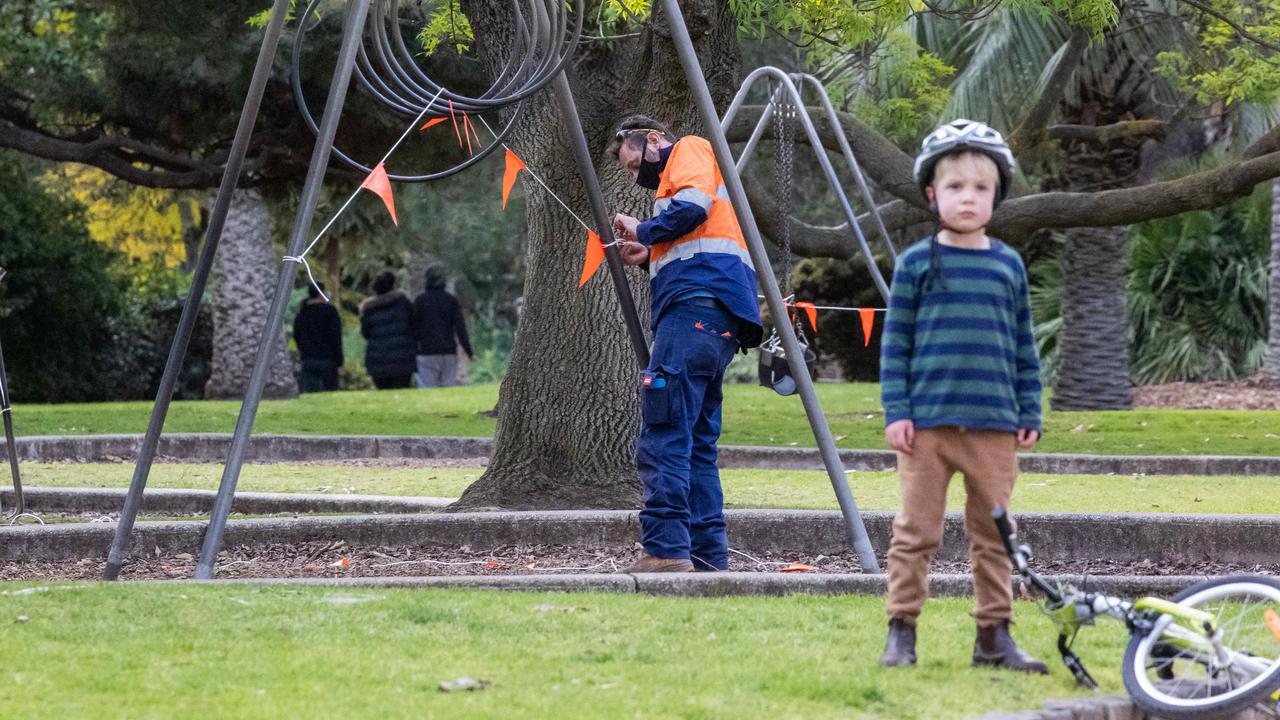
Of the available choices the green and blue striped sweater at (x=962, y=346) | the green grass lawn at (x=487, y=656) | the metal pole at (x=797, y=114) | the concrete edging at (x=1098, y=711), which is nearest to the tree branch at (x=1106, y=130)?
the metal pole at (x=797, y=114)

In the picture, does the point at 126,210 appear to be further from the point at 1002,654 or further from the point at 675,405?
the point at 1002,654

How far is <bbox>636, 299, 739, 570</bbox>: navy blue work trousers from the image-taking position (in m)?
6.22

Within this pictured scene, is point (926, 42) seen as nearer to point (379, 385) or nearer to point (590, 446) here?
point (379, 385)

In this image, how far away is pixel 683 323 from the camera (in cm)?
626

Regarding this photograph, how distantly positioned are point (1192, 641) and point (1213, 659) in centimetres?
7

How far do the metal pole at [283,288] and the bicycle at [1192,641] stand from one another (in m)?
2.69

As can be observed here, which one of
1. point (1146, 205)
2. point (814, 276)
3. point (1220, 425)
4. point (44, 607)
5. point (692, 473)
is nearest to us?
point (44, 607)

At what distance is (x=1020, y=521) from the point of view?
7363 millimetres

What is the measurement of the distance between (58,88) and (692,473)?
12.0 meters

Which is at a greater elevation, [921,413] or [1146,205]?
[1146,205]

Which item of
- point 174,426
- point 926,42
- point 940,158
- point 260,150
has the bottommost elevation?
point 174,426

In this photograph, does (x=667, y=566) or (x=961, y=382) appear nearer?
(x=961, y=382)

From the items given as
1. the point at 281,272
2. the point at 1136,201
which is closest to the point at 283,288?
the point at 281,272

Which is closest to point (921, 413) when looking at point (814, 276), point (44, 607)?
point (44, 607)
